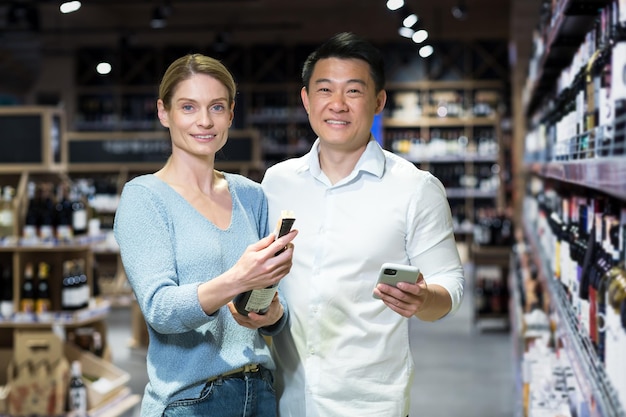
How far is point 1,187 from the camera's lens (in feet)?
21.0

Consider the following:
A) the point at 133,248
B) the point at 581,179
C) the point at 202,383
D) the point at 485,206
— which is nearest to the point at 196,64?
the point at 133,248

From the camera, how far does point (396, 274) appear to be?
199 centimetres

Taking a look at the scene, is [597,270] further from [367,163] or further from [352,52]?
[352,52]

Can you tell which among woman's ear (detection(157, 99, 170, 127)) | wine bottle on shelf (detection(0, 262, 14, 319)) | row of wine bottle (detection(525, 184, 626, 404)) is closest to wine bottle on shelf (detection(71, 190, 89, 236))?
wine bottle on shelf (detection(0, 262, 14, 319))

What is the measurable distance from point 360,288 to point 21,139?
4419mm

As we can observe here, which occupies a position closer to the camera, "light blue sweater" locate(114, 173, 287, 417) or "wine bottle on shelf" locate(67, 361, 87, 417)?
"light blue sweater" locate(114, 173, 287, 417)

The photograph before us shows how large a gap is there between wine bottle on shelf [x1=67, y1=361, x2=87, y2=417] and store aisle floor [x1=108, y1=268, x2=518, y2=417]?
21.7 inches

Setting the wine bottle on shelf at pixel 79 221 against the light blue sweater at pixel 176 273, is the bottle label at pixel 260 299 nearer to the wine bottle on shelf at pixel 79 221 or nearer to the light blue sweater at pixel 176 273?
the light blue sweater at pixel 176 273

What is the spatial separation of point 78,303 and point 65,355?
1.42ft

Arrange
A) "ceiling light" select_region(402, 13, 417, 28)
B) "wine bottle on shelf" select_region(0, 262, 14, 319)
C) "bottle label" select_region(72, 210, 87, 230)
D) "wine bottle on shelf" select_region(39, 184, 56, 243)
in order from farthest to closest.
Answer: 1. "ceiling light" select_region(402, 13, 417, 28)
2. "wine bottle on shelf" select_region(39, 184, 56, 243)
3. "bottle label" select_region(72, 210, 87, 230)
4. "wine bottle on shelf" select_region(0, 262, 14, 319)

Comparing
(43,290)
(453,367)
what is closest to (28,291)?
(43,290)

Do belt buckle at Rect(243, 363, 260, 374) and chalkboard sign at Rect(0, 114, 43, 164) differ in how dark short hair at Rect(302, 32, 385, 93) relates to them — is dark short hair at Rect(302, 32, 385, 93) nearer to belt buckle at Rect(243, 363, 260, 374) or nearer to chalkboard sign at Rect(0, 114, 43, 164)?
belt buckle at Rect(243, 363, 260, 374)

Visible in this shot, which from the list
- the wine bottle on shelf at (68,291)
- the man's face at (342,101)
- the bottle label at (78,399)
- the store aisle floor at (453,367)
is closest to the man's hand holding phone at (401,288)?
the man's face at (342,101)

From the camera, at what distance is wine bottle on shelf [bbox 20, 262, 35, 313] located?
574 centimetres
